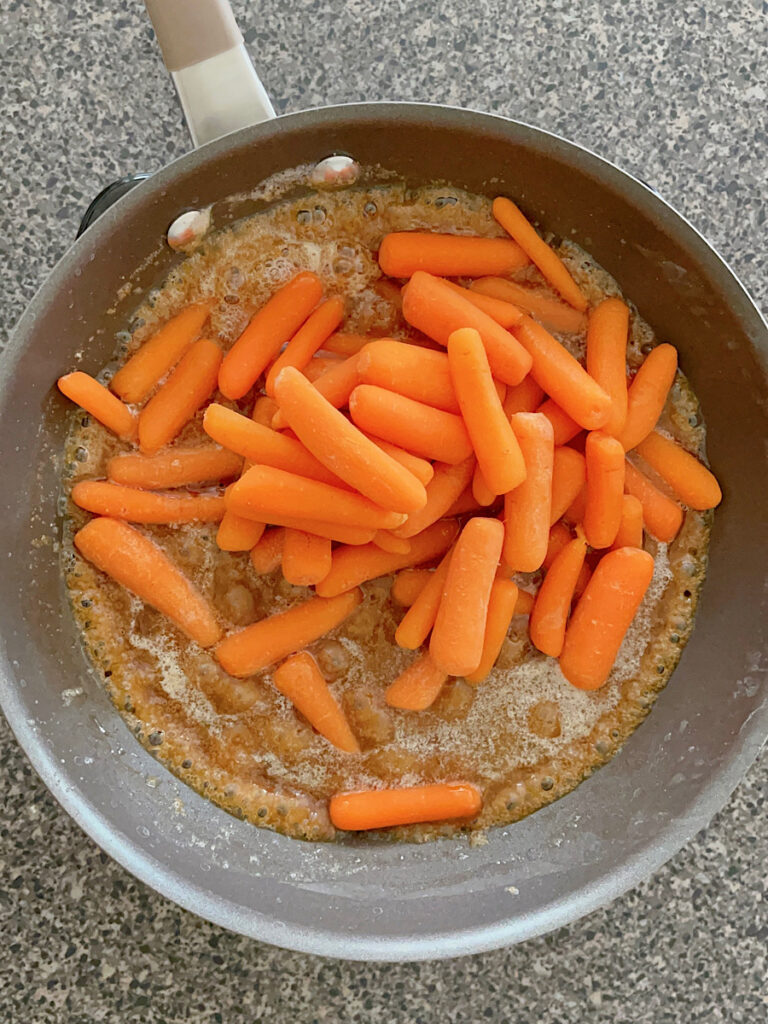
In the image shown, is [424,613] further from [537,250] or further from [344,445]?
[537,250]

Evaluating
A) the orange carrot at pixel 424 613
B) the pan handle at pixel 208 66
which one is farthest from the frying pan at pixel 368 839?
the orange carrot at pixel 424 613

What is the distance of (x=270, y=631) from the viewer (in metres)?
0.84

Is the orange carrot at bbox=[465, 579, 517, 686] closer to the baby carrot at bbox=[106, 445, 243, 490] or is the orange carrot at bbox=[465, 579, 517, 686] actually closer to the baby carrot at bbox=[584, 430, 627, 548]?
the baby carrot at bbox=[584, 430, 627, 548]

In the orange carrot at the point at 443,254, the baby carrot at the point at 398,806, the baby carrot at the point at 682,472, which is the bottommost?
the baby carrot at the point at 398,806

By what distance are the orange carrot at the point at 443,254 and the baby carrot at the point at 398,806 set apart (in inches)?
19.7

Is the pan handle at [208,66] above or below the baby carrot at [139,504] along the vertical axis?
above

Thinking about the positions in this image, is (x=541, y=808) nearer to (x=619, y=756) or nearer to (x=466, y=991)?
(x=619, y=756)

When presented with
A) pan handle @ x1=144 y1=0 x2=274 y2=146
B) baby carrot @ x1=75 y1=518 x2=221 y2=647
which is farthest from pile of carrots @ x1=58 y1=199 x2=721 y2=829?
pan handle @ x1=144 y1=0 x2=274 y2=146

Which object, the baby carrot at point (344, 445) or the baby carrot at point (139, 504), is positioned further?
the baby carrot at point (139, 504)

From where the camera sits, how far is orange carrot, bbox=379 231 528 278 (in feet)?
2.72

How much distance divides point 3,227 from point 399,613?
A: 0.56m

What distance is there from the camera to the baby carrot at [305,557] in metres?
0.80

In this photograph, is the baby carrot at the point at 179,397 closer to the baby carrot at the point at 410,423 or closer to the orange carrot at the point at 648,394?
the baby carrot at the point at 410,423

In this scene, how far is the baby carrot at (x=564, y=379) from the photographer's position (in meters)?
0.79
